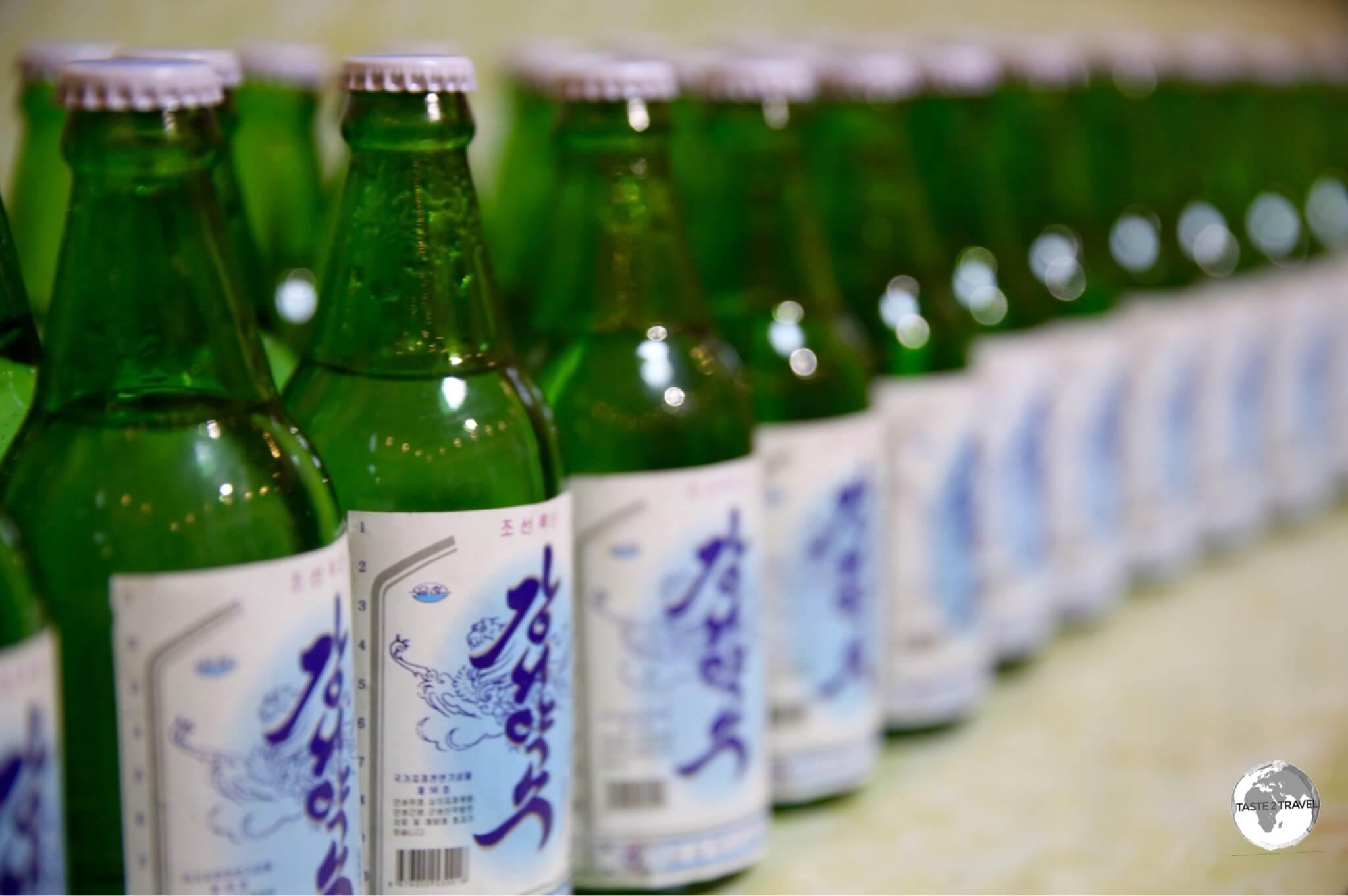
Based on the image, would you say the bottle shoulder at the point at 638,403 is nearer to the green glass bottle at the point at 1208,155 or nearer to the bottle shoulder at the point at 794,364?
the bottle shoulder at the point at 794,364

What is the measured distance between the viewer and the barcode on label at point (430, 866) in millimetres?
581

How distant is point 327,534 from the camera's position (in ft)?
1.71

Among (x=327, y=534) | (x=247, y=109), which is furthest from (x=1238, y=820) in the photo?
(x=247, y=109)

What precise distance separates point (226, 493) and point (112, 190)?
0.10 meters

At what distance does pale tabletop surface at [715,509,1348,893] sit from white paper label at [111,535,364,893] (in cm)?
28

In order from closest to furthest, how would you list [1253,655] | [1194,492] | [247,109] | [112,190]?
[112,190] < [247,109] < [1253,655] < [1194,492]

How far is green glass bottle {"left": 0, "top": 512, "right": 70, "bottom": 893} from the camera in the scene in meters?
0.44

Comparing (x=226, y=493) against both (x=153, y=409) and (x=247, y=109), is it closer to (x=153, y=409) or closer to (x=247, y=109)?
(x=153, y=409)

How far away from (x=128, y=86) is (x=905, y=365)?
537mm

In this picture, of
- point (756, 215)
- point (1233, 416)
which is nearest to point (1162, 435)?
point (1233, 416)

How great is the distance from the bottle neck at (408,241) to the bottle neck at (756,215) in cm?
24

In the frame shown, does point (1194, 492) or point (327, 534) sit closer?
point (327, 534)

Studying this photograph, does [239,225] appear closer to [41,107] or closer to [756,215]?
[41,107]

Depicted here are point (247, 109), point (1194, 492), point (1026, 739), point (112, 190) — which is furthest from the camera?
point (1194, 492)
